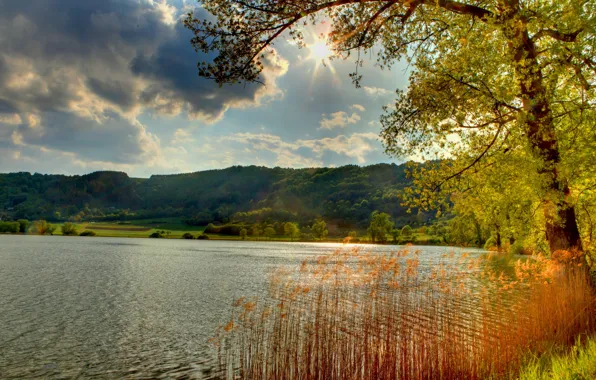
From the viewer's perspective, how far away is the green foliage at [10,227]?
179062 mm

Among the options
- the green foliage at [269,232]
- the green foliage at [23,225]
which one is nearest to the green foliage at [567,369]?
the green foliage at [269,232]

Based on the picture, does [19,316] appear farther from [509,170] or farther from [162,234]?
[162,234]

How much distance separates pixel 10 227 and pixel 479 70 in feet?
710

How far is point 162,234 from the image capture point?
18175cm

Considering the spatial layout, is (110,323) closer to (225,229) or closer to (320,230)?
(320,230)

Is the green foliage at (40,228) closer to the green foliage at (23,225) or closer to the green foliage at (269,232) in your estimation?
the green foliage at (23,225)

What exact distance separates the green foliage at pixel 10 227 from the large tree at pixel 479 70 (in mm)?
211828

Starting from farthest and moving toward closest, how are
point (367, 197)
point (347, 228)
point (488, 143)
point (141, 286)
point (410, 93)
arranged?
point (367, 197) → point (347, 228) → point (141, 286) → point (488, 143) → point (410, 93)

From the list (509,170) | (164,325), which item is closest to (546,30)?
(509,170)

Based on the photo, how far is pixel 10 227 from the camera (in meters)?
179

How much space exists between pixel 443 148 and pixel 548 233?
4898 millimetres

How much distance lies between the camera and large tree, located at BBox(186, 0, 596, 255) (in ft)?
36.4

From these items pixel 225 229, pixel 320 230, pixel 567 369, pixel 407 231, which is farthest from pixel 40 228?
pixel 567 369

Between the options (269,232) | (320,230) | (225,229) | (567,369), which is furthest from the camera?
(225,229)
